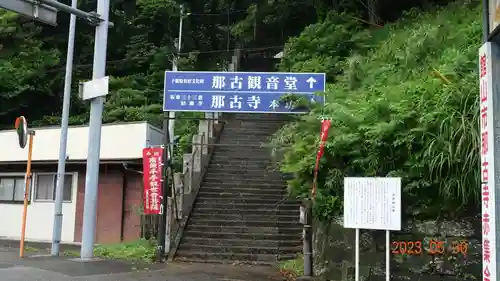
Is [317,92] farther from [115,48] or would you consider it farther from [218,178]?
[115,48]

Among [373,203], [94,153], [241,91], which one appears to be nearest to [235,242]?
[241,91]

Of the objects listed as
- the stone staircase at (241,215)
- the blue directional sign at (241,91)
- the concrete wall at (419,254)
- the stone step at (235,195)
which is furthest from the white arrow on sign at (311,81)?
the concrete wall at (419,254)

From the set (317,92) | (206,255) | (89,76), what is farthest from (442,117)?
(89,76)

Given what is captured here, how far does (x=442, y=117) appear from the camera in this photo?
8.19 meters

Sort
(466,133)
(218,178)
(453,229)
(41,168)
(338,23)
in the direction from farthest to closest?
(338,23) → (41,168) → (218,178) → (453,229) → (466,133)

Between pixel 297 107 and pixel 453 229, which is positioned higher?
pixel 297 107

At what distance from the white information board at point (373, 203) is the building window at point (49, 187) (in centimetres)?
1433

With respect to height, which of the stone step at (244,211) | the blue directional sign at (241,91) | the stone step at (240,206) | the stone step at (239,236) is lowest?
the stone step at (239,236)

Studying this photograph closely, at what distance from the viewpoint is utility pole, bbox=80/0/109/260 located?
12562mm

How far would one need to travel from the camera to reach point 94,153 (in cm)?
1273

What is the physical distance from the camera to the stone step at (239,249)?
1336 centimetres

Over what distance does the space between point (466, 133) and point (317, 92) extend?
5138 mm

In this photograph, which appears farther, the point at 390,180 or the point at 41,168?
the point at 41,168

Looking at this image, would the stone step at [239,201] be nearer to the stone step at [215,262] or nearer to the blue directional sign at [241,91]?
the stone step at [215,262]
